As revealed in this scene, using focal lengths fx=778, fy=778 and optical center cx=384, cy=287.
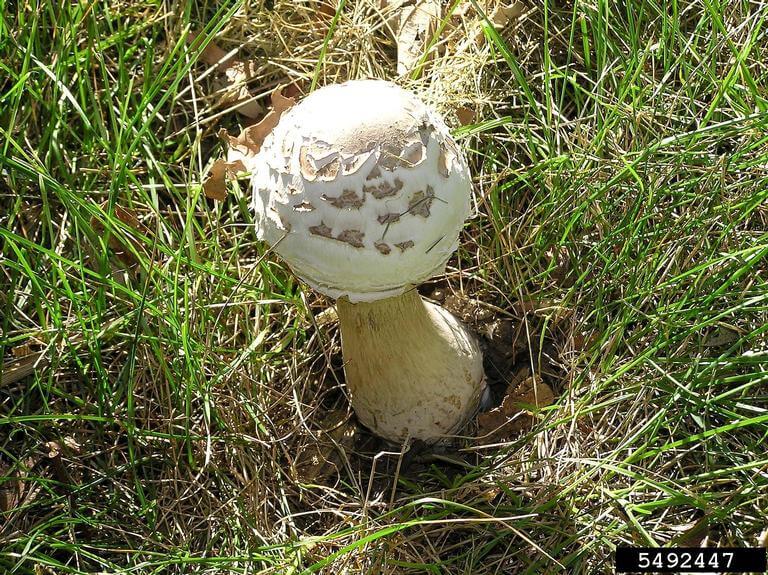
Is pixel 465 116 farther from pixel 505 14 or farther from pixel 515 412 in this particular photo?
pixel 515 412

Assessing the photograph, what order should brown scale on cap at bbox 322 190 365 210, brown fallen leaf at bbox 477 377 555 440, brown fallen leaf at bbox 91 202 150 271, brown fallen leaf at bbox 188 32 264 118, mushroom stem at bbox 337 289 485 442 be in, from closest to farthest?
brown scale on cap at bbox 322 190 365 210
mushroom stem at bbox 337 289 485 442
brown fallen leaf at bbox 477 377 555 440
brown fallen leaf at bbox 91 202 150 271
brown fallen leaf at bbox 188 32 264 118

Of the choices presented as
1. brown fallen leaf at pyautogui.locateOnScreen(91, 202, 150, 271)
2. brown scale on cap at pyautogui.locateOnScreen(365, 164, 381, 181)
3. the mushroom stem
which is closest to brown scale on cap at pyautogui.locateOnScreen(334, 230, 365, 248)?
brown scale on cap at pyautogui.locateOnScreen(365, 164, 381, 181)

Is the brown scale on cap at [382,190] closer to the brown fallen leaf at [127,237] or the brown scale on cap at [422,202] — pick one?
the brown scale on cap at [422,202]

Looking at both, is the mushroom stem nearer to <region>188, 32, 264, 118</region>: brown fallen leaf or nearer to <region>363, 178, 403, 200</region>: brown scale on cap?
<region>363, 178, 403, 200</region>: brown scale on cap

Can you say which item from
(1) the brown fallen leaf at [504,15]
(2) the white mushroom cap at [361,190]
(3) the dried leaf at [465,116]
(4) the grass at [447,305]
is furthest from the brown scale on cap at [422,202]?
(1) the brown fallen leaf at [504,15]

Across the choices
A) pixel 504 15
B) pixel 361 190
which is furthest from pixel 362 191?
pixel 504 15

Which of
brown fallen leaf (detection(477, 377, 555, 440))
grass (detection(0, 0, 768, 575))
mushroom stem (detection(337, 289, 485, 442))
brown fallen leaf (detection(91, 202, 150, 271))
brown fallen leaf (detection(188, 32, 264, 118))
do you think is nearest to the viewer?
grass (detection(0, 0, 768, 575))
